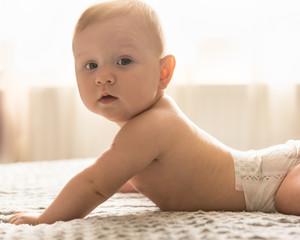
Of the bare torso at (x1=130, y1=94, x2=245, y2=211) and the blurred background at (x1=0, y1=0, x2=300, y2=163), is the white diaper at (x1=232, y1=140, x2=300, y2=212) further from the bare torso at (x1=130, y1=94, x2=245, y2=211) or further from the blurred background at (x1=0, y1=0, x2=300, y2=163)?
the blurred background at (x1=0, y1=0, x2=300, y2=163)

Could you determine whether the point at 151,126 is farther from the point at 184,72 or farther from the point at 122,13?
the point at 184,72

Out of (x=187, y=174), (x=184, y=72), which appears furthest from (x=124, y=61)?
(x=184, y=72)

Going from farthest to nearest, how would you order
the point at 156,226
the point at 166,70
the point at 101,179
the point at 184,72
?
the point at 184,72 → the point at 166,70 → the point at 101,179 → the point at 156,226

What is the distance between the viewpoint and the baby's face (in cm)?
93

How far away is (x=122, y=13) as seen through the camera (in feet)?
3.11

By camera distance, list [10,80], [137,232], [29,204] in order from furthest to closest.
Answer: [10,80] < [29,204] < [137,232]

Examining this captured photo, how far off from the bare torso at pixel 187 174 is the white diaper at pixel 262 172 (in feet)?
0.06

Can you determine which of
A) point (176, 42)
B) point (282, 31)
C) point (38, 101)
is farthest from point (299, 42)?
point (38, 101)

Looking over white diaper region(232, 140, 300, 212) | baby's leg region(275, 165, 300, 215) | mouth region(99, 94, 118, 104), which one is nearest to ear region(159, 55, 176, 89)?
mouth region(99, 94, 118, 104)

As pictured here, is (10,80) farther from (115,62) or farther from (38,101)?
(115,62)

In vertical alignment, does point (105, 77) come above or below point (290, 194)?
above

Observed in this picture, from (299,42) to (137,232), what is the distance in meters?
1.68

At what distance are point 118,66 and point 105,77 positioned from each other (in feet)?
0.12

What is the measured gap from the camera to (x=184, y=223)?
0.79 m
